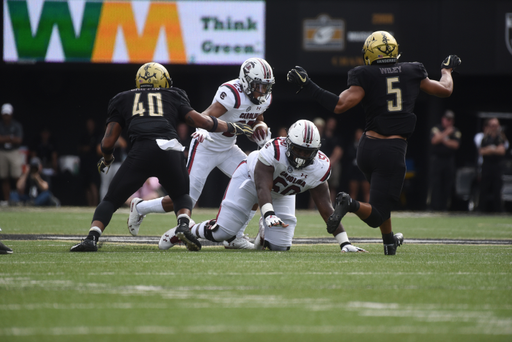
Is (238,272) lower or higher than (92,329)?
lower

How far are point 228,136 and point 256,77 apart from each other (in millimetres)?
761

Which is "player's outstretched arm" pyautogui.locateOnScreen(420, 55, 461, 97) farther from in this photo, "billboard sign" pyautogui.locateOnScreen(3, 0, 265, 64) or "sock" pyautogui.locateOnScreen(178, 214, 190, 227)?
"billboard sign" pyautogui.locateOnScreen(3, 0, 265, 64)

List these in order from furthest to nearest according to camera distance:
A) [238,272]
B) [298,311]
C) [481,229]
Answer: [481,229]
[238,272]
[298,311]

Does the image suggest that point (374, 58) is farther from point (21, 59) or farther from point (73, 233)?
point (21, 59)

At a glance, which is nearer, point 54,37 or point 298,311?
point 298,311

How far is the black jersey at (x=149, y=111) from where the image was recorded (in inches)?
247

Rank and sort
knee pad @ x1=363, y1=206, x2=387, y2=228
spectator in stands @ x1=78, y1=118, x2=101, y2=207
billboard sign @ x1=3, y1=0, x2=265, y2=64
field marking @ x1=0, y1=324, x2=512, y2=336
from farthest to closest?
spectator in stands @ x1=78, y1=118, x2=101, y2=207, billboard sign @ x1=3, y1=0, x2=265, y2=64, knee pad @ x1=363, y1=206, x2=387, y2=228, field marking @ x1=0, y1=324, x2=512, y2=336

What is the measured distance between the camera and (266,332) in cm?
293

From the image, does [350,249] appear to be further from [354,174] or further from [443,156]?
[354,174]

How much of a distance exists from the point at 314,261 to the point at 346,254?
693mm

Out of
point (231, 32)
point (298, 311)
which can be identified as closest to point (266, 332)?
point (298, 311)

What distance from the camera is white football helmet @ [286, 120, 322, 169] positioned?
5.96 metres

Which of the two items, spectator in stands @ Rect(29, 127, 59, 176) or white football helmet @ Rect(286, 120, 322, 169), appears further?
spectator in stands @ Rect(29, 127, 59, 176)

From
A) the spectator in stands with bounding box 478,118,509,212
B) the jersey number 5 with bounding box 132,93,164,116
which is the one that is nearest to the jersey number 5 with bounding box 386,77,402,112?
the jersey number 5 with bounding box 132,93,164,116
